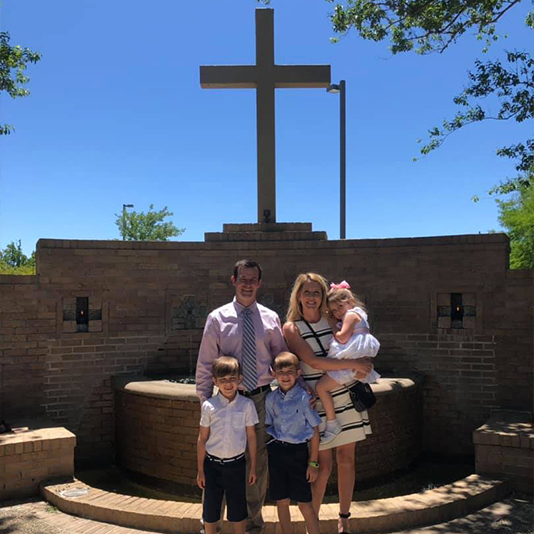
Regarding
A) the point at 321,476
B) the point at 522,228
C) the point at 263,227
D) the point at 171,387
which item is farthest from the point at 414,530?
the point at 522,228

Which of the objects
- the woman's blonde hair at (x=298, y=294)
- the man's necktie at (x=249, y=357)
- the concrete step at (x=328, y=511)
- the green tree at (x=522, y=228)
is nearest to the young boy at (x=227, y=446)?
the man's necktie at (x=249, y=357)

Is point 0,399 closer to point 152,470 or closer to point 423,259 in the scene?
point 152,470

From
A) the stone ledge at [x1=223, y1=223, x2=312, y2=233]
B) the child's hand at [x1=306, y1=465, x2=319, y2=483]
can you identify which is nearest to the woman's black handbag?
the child's hand at [x1=306, y1=465, x2=319, y2=483]

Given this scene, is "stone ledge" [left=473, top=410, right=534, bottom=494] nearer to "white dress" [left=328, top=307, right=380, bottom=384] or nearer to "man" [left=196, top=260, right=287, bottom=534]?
"white dress" [left=328, top=307, right=380, bottom=384]

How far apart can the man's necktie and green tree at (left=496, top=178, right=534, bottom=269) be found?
16.4 metres

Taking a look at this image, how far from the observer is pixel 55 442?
5852 mm

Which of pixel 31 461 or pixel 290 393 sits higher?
pixel 290 393

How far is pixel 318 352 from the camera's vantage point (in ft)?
11.5

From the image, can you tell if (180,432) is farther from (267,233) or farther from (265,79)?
(265,79)

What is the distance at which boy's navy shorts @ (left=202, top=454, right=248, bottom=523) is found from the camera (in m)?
3.28

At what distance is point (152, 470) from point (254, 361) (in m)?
4.12

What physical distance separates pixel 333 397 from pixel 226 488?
0.95m

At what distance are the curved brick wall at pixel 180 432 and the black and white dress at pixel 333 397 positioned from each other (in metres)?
2.91

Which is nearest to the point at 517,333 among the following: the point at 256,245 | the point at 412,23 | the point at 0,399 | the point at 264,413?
the point at 256,245
